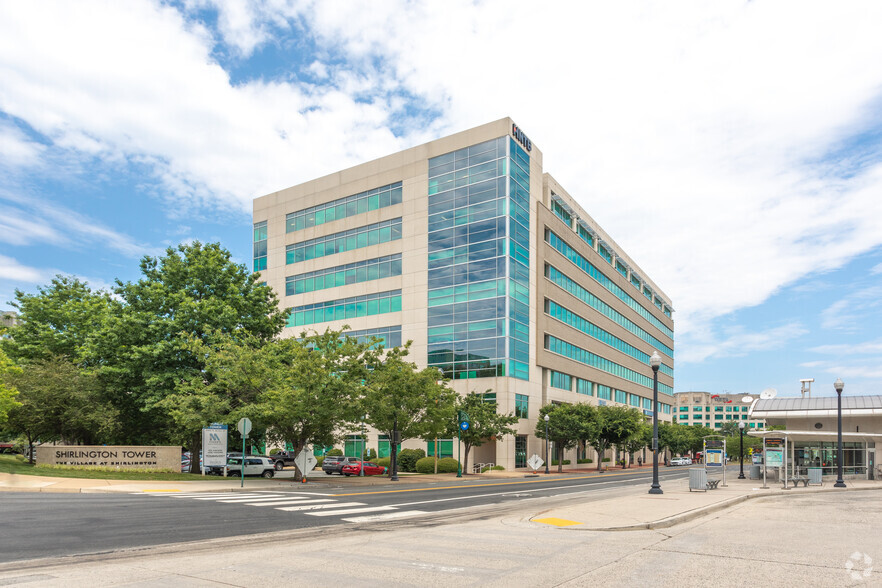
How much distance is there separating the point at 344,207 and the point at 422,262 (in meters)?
12.4

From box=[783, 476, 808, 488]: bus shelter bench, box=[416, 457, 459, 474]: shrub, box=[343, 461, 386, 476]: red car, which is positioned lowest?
box=[416, 457, 459, 474]: shrub

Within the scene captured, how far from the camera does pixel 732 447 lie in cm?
9994

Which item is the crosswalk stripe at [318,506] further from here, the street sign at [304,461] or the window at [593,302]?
the window at [593,302]

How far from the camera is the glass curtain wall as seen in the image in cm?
5550

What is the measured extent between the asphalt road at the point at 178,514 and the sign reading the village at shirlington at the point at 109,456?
33.5ft

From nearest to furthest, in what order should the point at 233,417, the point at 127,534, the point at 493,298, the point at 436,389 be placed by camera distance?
the point at 127,534 → the point at 233,417 → the point at 436,389 → the point at 493,298

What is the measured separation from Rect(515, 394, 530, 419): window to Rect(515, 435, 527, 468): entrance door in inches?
81.0

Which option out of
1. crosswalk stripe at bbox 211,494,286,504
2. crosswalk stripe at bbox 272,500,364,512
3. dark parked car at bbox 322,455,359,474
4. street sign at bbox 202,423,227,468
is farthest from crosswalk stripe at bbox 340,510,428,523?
dark parked car at bbox 322,455,359,474

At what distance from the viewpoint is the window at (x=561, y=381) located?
6456 cm

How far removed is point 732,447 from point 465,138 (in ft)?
229

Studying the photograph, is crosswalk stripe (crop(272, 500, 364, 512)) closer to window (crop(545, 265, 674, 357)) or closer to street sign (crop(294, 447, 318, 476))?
street sign (crop(294, 447, 318, 476))

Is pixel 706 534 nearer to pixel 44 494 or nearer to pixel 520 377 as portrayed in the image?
pixel 44 494

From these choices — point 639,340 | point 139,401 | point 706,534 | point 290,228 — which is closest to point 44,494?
point 139,401

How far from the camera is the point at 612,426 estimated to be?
60.4 metres
